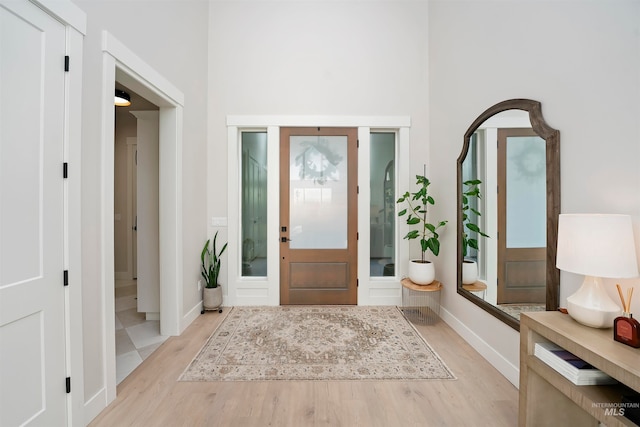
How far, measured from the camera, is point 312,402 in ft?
5.80

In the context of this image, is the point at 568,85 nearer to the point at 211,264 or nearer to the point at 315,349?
the point at 315,349

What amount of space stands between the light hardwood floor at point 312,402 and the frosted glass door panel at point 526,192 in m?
1.10

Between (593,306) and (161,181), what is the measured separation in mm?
3350

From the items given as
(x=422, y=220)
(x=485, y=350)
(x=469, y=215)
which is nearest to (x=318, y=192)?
(x=422, y=220)

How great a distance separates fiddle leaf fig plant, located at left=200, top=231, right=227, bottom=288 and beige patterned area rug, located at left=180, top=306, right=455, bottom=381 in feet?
1.51

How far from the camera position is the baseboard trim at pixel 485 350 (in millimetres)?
1958

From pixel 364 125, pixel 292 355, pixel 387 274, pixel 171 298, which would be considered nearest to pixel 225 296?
pixel 171 298

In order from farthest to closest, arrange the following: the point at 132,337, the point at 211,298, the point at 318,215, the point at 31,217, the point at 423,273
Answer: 1. the point at 318,215
2. the point at 211,298
3. the point at 423,273
4. the point at 132,337
5. the point at 31,217

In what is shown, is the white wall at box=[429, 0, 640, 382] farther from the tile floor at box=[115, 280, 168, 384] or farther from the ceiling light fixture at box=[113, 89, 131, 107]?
the ceiling light fixture at box=[113, 89, 131, 107]

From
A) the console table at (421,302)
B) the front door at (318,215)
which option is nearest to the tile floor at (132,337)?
the front door at (318,215)

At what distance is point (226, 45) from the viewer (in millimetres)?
3438

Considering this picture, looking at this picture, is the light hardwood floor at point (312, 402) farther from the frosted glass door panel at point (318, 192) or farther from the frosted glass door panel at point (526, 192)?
the frosted glass door panel at point (318, 192)

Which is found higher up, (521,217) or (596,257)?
(521,217)

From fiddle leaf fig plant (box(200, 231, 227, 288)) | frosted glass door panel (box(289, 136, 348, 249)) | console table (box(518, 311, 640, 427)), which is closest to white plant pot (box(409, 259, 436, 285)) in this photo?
frosted glass door panel (box(289, 136, 348, 249))
